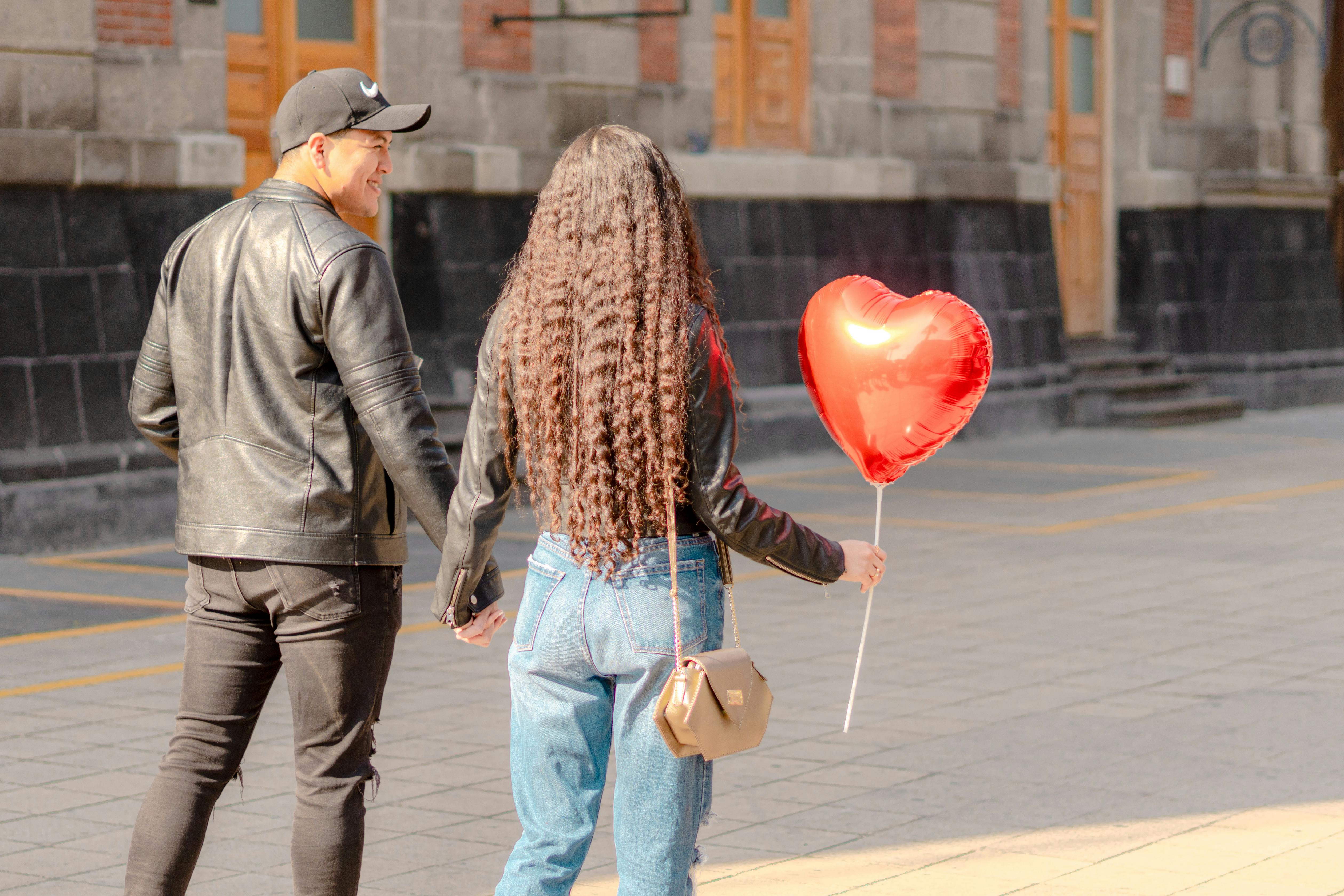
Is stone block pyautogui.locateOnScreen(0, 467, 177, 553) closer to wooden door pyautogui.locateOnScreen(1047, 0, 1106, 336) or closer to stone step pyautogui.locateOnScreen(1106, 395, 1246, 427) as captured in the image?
stone step pyautogui.locateOnScreen(1106, 395, 1246, 427)

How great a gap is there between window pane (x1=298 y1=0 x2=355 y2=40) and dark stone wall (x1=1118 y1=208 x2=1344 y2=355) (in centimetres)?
1040

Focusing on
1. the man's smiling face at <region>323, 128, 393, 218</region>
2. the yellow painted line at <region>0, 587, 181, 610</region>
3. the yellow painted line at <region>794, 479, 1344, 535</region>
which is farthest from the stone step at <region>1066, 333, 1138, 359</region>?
the man's smiling face at <region>323, 128, 393, 218</region>

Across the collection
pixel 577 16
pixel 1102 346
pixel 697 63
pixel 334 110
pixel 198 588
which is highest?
pixel 577 16

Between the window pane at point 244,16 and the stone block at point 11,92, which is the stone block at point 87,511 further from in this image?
the window pane at point 244,16

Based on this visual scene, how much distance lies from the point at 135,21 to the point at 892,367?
8.52m

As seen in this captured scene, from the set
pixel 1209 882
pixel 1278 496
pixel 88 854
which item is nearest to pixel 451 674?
pixel 88 854

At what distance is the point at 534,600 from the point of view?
3.40 meters

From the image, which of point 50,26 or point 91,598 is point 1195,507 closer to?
point 91,598

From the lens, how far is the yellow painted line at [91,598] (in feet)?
29.4

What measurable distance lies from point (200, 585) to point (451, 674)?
3640 millimetres

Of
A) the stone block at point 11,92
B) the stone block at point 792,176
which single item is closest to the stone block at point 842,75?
the stone block at point 792,176

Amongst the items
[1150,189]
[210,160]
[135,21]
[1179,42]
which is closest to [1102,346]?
[1150,189]

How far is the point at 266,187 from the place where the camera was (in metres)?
3.84

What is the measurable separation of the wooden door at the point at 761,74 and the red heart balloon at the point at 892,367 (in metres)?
11.9
